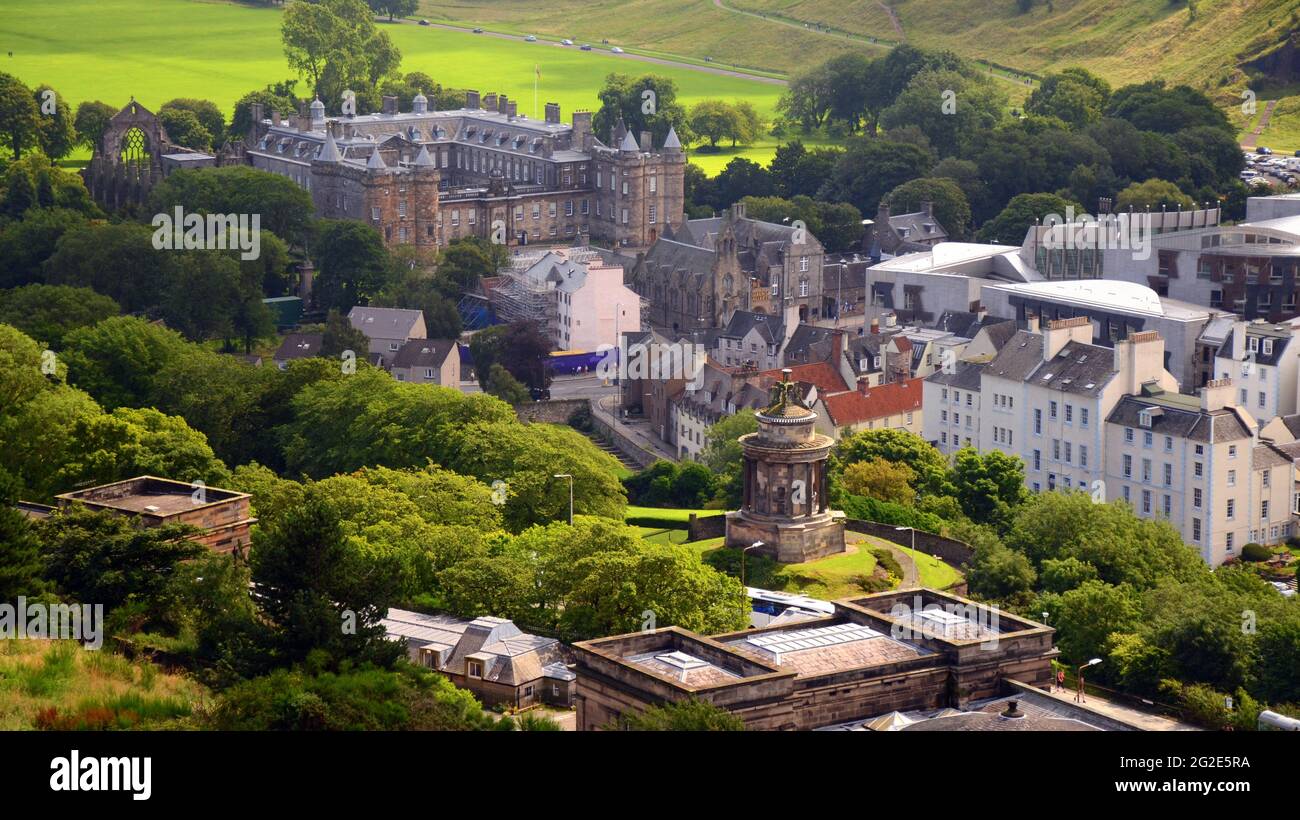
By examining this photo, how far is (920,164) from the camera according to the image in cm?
14150

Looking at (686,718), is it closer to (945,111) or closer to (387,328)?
(387,328)

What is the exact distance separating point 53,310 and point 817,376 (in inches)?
1384

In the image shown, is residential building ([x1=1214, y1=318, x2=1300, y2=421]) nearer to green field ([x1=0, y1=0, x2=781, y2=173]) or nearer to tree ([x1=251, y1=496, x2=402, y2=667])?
tree ([x1=251, y1=496, x2=402, y2=667])

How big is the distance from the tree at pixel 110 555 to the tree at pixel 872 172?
91.8m

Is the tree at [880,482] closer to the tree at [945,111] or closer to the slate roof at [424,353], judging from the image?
the slate roof at [424,353]

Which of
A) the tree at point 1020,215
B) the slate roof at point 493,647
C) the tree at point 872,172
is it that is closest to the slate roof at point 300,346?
the tree at point 1020,215

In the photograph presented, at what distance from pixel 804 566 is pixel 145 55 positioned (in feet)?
446

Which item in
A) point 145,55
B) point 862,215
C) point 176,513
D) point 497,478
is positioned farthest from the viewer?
point 145,55

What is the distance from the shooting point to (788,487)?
216 feet

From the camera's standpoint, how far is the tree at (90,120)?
157m

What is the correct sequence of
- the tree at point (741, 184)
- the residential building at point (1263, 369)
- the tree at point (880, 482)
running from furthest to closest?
the tree at point (741, 184) → the residential building at point (1263, 369) → the tree at point (880, 482)

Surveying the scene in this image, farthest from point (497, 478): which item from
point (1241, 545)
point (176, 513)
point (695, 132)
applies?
point (695, 132)
